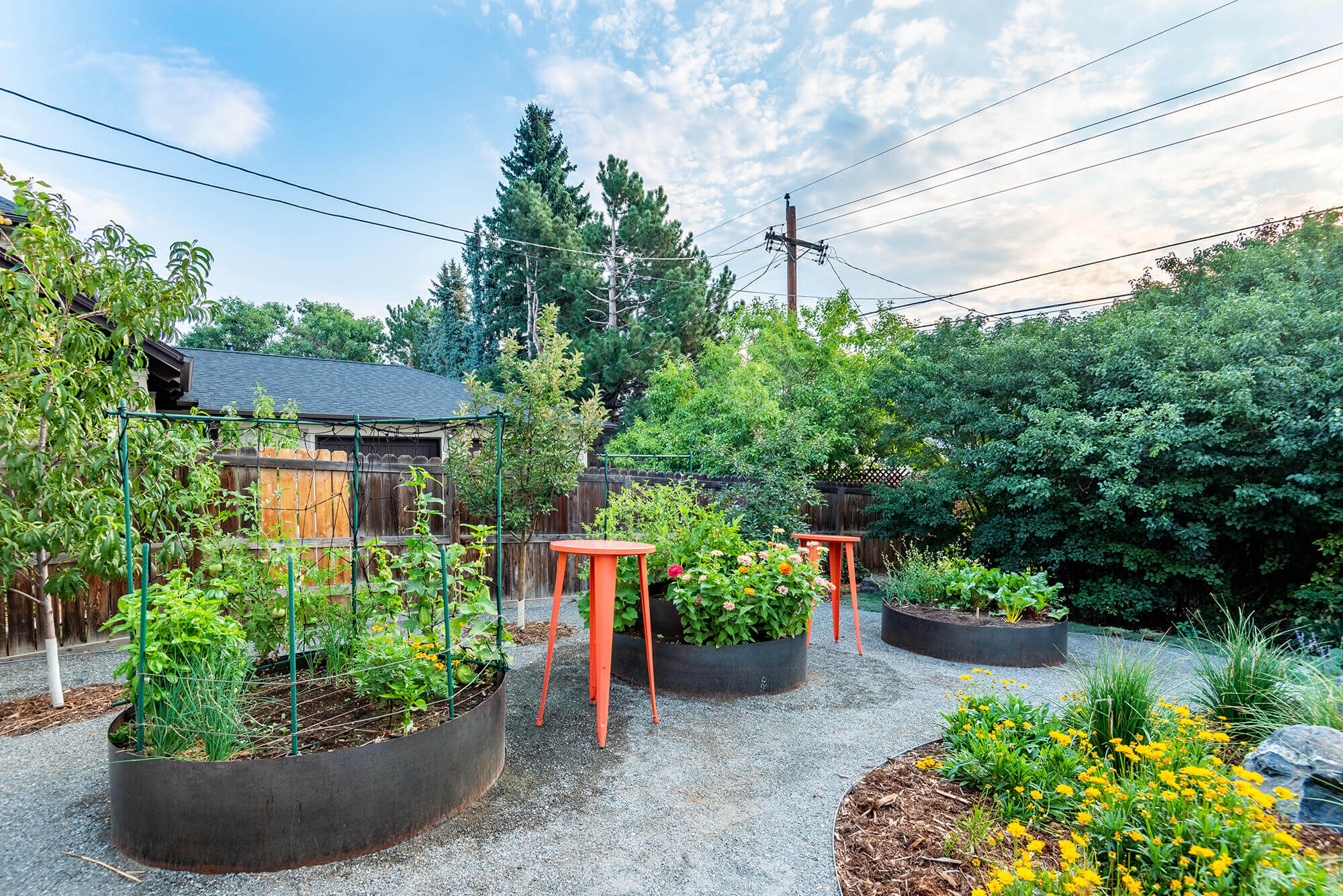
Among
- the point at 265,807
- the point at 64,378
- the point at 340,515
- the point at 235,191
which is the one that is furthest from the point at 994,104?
the point at 265,807

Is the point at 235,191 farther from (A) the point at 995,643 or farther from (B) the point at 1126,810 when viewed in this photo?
(B) the point at 1126,810

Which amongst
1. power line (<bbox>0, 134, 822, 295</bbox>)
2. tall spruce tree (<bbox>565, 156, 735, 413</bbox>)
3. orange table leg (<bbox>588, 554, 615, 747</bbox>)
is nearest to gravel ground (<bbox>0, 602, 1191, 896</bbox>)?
orange table leg (<bbox>588, 554, 615, 747</bbox>)

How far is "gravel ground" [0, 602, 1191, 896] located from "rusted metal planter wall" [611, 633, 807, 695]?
10 cm

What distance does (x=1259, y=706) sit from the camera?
266 centimetres

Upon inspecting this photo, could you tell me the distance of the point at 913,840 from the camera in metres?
2.04

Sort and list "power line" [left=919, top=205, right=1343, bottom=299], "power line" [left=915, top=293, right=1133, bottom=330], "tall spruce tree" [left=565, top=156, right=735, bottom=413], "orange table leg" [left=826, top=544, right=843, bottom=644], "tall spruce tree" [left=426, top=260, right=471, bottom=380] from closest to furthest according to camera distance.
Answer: "orange table leg" [left=826, top=544, right=843, bottom=644]
"power line" [left=919, top=205, right=1343, bottom=299]
"power line" [left=915, top=293, right=1133, bottom=330]
"tall spruce tree" [left=565, top=156, right=735, bottom=413]
"tall spruce tree" [left=426, top=260, right=471, bottom=380]

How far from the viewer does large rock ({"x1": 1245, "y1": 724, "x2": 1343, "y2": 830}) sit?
1895 millimetres

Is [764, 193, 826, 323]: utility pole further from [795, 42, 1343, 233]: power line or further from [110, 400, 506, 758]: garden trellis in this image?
[110, 400, 506, 758]: garden trellis

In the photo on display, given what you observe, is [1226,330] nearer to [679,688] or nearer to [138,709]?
[679,688]

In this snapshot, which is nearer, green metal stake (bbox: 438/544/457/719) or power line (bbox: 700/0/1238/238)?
green metal stake (bbox: 438/544/457/719)

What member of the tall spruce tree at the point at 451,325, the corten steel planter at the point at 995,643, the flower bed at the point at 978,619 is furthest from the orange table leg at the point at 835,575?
the tall spruce tree at the point at 451,325

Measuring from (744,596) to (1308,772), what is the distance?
2.36 metres

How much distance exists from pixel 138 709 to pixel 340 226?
9882mm

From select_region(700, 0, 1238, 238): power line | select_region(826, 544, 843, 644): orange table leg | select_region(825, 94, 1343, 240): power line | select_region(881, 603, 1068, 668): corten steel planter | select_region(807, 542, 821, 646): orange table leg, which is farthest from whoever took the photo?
select_region(825, 94, 1343, 240): power line
